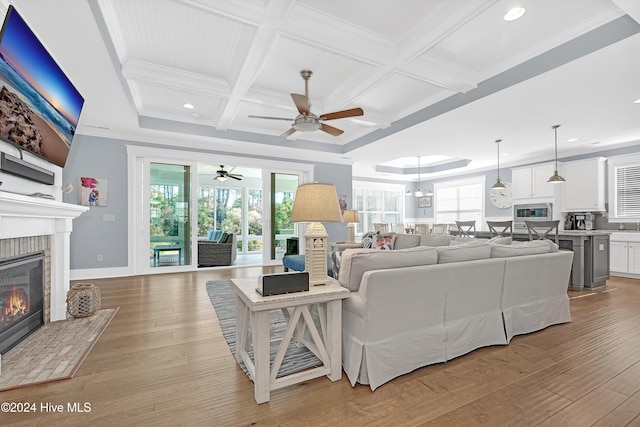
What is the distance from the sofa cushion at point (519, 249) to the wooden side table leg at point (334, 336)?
1.64m

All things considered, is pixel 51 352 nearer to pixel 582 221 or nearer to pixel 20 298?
pixel 20 298

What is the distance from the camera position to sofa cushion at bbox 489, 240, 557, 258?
267 cm

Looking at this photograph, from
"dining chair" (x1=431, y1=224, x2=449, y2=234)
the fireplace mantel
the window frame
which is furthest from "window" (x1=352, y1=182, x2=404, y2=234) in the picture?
the fireplace mantel

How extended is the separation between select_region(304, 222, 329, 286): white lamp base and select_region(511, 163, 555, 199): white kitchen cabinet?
22.7 ft

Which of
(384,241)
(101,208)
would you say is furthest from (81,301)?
(384,241)

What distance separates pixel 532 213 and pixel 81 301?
851 centimetres

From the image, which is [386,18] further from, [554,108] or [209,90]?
[554,108]

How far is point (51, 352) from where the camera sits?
2289 millimetres

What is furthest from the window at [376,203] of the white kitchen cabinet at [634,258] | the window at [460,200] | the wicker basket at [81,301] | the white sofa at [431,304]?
the wicker basket at [81,301]

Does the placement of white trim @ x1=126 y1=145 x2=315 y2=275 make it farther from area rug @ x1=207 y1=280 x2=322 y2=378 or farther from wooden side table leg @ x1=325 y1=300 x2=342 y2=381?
wooden side table leg @ x1=325 y1=300 x2=342 y2=381

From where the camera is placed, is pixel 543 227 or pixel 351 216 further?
pixel 351 216

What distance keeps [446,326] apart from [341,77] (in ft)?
10.5

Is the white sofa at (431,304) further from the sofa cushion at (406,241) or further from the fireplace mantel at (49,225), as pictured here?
the fireplace mantel at (49,225)

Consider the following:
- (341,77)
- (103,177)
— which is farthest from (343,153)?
(103,177)
